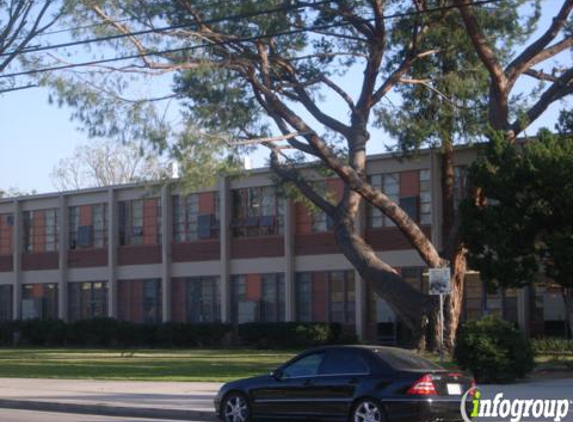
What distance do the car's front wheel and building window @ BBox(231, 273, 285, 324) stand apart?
31.6 meters

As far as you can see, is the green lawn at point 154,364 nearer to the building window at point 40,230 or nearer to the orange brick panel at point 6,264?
the building window at point 40,230

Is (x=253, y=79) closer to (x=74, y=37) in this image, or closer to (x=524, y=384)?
(x=74, y=37)

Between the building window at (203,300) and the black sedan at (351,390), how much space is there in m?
34.3

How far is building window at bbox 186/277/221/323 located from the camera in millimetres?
53062

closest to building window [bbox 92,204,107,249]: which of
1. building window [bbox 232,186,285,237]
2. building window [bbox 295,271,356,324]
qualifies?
building window [bbox 232,186,285,237]

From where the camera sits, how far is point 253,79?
3388 centimetres

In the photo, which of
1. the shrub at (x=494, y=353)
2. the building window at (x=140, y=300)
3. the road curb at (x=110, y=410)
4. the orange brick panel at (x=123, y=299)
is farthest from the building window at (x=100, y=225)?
the shrub at (x=494, y=353)

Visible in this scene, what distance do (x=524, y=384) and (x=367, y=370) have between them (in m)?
9.84

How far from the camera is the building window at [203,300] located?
5306cm

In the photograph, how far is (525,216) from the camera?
30531 mm

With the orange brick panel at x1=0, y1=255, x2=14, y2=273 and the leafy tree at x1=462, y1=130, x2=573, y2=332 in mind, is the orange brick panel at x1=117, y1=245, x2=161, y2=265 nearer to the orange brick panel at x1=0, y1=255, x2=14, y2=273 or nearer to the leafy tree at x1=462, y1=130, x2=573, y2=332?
the orange brick panel at x1=0, y1=255, x2=14, y2=273

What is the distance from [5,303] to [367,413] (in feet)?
162

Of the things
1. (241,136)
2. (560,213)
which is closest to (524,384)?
(560,213)

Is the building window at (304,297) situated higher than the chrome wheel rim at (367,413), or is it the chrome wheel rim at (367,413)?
the building window at (304,297)
